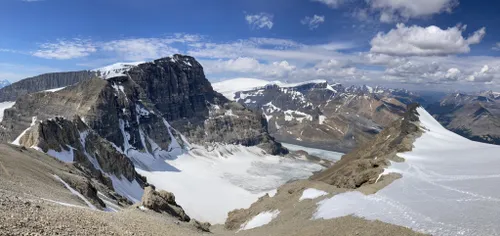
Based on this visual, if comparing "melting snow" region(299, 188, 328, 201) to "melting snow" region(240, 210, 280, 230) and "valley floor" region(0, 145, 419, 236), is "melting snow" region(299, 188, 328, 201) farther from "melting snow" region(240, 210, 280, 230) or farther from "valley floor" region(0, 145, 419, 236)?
"melting snow" region(240, 210, 280, 230)

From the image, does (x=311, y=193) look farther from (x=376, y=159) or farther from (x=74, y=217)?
(x=74, y=217)

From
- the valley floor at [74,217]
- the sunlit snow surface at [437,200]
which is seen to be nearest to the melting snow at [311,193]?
the valley floor at [74,217]

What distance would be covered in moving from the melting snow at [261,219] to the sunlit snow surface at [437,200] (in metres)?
11.7

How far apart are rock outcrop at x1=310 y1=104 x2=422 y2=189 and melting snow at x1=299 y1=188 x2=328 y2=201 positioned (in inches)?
231

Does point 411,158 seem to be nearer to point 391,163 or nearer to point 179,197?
point 391,163

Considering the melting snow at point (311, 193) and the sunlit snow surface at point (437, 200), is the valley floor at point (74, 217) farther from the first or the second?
the sunlit snow surface at point (437, 200)

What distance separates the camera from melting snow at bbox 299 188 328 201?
173 ft

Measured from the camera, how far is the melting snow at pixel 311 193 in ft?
173

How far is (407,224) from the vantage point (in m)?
31.6

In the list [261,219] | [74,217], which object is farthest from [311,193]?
[74,217]

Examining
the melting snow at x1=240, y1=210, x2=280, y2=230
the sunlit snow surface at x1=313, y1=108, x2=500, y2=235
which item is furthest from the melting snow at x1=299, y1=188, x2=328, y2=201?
the sunlit snow surface at x1=313, y1=108, x2=500, y2=235

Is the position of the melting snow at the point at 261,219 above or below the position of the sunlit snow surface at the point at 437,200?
below

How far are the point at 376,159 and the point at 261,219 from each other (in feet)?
83.3

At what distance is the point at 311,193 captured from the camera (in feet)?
181
